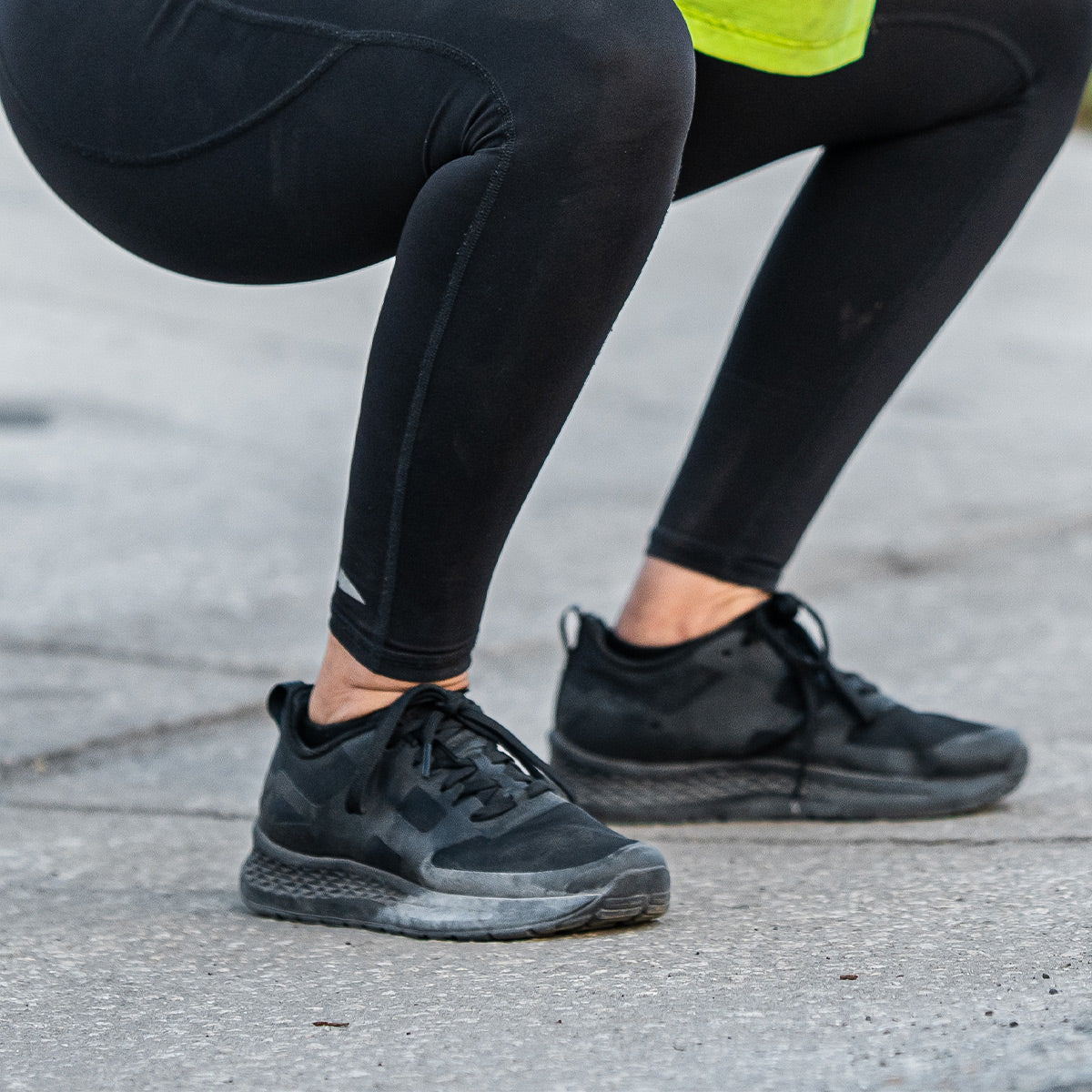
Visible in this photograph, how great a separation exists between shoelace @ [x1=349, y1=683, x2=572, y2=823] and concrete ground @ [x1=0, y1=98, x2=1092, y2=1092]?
115 millimetres

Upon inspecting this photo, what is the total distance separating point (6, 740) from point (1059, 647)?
1.40 metres

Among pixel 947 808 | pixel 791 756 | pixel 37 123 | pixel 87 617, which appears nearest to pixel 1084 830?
pixel 947 808

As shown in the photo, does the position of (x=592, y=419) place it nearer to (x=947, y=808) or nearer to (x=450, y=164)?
(x=947, y=808)

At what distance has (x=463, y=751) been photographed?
3.74 ft

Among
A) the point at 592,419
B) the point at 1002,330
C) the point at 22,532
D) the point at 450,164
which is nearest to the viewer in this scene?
the point at 450,164

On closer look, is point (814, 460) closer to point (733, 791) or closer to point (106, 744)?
point (733, 791)

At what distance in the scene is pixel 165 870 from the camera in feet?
4.30

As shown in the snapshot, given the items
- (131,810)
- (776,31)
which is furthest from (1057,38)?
(131,810)

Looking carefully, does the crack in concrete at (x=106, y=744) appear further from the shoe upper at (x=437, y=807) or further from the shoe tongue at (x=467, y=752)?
the shoe tongue at (x=467, y=752)

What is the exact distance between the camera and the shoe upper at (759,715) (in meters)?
1.41

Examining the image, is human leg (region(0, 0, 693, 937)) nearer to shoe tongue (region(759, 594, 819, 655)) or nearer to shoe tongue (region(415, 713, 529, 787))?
shoe tongue (region(415, 713, 529, 787))

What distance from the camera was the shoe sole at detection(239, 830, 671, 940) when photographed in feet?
3.45

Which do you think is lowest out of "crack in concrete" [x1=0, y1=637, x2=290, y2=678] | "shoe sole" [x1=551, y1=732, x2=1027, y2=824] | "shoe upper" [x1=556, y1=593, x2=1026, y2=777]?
"crack in concrete" [x1=0, y1=637, x2=290, y2=678]

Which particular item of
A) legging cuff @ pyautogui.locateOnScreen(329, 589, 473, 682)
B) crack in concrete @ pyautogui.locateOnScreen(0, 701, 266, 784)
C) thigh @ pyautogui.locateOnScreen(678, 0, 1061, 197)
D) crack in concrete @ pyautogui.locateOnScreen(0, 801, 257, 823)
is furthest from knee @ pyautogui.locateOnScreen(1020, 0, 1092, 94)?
crack in concrete @ pyautogui.locateOnScreen(0, 701, 266, 784)
